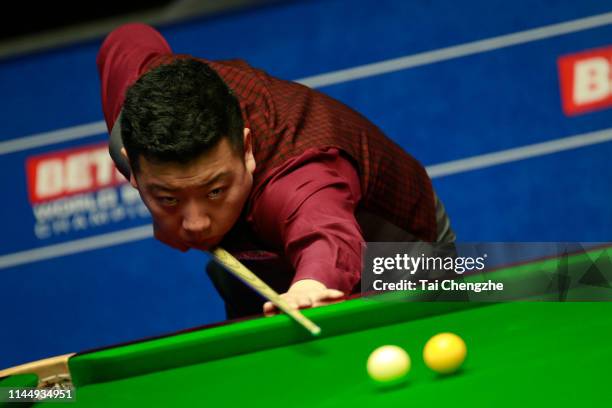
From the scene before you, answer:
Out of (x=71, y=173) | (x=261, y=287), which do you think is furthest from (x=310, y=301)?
(x=71, y=173)

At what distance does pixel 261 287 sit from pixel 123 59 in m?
1.08

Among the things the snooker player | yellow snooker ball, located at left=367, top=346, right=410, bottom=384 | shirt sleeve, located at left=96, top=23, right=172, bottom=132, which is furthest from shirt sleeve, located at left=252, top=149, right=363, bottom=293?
shirt sleeve, located at left=96, top=23, right=172, bottom=132

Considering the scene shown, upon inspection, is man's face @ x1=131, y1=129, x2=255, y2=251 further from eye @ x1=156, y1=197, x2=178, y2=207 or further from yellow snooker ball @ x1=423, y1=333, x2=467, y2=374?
yellow snooker ball @ x1=423, y1=333, x2=467, y2=374

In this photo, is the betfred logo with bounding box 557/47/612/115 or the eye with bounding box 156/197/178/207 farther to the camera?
the betfred logo with bounding box 557/47/612/115

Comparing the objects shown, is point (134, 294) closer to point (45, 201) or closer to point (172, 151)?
point (45, 201)

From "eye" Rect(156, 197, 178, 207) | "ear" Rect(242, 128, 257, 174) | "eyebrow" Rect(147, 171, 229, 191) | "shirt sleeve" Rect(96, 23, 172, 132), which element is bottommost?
"eye" Rect(156, 197, 178, 207)

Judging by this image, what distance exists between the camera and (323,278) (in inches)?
89.2

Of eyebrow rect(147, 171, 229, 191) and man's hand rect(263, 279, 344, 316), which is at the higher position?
eyebrow rect(147, 171, 229, 191)

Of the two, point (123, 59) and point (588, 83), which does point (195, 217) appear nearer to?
point (123, 59)

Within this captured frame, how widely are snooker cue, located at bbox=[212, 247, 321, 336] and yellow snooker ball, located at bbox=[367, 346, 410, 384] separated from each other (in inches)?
9.3

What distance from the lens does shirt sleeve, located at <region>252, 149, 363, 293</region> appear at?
2301 mm

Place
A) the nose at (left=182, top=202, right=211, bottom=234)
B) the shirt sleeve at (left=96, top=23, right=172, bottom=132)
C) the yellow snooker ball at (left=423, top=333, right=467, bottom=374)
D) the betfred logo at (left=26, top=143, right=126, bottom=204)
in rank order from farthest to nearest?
the betfred logo at (left=26, top=143, right=126, bottom=204), the shirt sleeve at (left=96, top=23, right=172, bottom=132), the nose at (left=182, top=202, right=211, bottom=234), the yellow snooker ball at (left=423, top=333, right=467, bottom=374)

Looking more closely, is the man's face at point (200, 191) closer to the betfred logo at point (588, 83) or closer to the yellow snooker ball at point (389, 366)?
the yellow snooker ball at point (389, 366)

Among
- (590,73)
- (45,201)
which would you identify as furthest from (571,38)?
(45,201)
